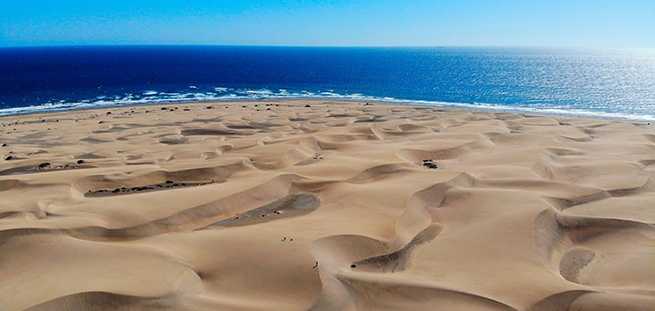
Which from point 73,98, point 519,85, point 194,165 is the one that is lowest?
point 194,165

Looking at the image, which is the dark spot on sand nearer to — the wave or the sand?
the sand

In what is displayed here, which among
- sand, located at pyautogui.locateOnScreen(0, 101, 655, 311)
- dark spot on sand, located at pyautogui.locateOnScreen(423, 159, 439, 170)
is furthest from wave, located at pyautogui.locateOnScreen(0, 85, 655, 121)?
dark spot on sand, located at pyautogui.locateOnScreen(423, 159, 439, 170)

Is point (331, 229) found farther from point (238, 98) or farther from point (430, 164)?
point (238, 98)

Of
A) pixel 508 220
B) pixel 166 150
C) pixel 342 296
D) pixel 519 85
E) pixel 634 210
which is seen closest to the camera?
pixel 342 296

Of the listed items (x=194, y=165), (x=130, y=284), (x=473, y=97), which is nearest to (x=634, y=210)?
(x=130, y=284)

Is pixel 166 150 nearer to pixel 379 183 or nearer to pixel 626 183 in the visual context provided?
pixel 379 183

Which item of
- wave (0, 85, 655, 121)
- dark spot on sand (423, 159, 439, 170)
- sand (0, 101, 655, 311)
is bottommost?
sand (0, 101, 655, 311)

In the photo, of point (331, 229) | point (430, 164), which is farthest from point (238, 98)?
point (331, 229)

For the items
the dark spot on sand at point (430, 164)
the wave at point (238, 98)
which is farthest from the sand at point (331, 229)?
the wave at point (238, 98)
